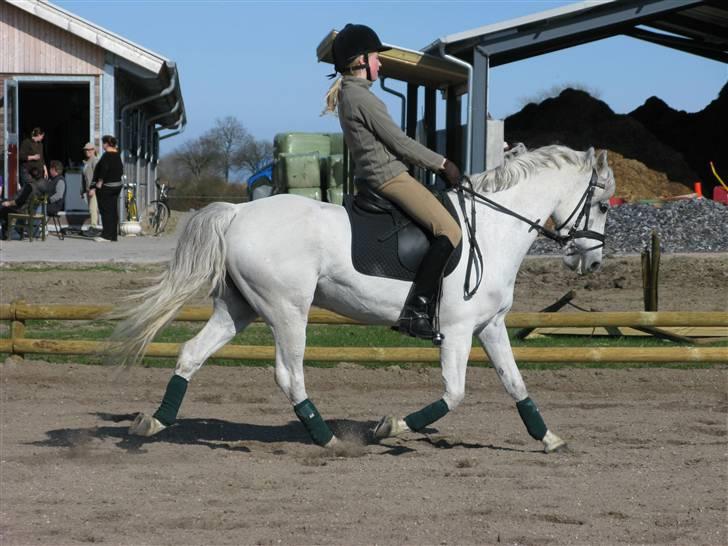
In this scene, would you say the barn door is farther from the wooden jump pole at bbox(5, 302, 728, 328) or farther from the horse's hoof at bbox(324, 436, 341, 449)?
the horse's hoof at bbox(324, 436, 341, 449)

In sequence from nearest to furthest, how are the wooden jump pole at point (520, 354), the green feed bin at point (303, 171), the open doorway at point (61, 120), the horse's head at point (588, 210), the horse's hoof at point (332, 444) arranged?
the horse's hoof at point (332, 444) < the horse's head at point (588, 210) < the wooden jump pole at point (520, 354) < the green feed bin at point (303, 171) < the open doorway at point (61, 120)

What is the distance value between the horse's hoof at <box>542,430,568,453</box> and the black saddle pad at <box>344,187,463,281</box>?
1.29 metres

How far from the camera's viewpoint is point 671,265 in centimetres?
1817

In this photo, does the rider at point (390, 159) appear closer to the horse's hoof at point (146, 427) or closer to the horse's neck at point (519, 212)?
the horse's neck at point (519, 212)

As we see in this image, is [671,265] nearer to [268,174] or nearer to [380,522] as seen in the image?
[380,522]

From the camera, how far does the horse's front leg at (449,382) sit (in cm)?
735

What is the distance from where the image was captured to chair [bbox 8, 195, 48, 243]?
21.6 meters

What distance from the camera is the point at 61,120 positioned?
34.1 meters

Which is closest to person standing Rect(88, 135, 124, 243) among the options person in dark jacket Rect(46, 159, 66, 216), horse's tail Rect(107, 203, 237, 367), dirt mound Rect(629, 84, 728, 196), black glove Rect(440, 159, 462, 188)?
person in dark jacket Rect(46, 159, 66, 216)

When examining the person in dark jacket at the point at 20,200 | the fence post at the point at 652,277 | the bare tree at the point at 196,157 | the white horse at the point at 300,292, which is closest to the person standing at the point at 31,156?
the person in dark jacket at the point at 20,200

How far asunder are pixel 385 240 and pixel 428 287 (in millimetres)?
397

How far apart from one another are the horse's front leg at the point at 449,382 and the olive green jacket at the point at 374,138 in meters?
1.07

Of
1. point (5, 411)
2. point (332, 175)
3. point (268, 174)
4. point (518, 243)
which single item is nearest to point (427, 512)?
point (518, 243)

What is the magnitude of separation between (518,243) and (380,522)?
8.47 feet
